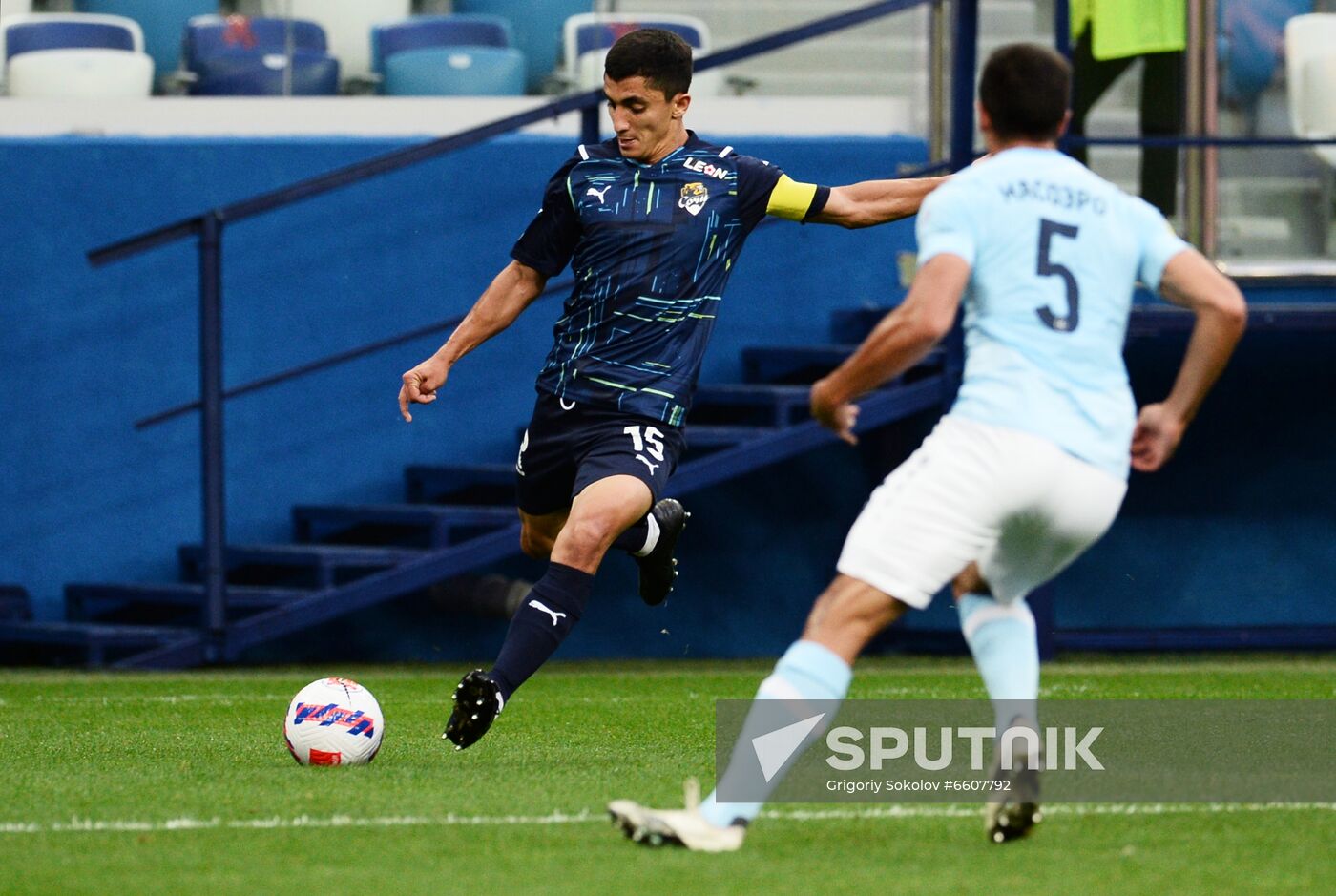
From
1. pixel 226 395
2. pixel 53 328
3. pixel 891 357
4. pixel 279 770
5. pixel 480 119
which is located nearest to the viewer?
pixel 891 357

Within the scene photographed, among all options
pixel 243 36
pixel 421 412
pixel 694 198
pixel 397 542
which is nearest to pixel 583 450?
pixel 694 198

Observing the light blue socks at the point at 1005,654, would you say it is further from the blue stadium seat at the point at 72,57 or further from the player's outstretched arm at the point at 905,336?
the blue stadium seat at the point at 72,57

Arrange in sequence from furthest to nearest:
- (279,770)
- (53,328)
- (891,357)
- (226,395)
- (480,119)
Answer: (480,119) → (53,328) → (226,395) → (279,770) → (891,357)

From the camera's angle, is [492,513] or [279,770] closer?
[279,770]

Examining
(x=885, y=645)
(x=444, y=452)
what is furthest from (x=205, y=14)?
(x=885, y=645)

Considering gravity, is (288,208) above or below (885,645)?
above

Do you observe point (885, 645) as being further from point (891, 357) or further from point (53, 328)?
point (891, 357)

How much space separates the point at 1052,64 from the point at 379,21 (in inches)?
306

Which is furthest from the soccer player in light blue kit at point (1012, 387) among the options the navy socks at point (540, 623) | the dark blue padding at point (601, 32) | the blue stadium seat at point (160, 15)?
the blue stadium seat at point (160, 15)

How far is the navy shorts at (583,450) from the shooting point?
20.1 ft

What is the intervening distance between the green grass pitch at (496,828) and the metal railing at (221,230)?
200 cm

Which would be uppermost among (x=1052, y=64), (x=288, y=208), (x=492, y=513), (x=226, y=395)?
(x=1052, y=64)

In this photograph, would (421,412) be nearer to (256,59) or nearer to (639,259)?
(256,59)

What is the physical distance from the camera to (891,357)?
4.11 m
